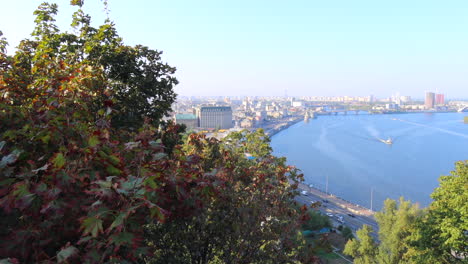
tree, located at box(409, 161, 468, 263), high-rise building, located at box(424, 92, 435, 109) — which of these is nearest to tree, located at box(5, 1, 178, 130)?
tree, located at box(409, 161, 468, 263)

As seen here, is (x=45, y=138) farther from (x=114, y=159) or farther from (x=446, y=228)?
(x=446, y=228)

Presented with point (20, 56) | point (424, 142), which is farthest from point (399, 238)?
point (424, 142)

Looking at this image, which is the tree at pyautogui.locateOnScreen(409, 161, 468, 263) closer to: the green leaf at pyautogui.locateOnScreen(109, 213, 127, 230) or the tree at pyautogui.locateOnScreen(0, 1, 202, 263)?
the tree at pyautogui.locateOnScreen(0, 1, 202, 263)

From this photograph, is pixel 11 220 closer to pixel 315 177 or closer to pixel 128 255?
pixel 128 255

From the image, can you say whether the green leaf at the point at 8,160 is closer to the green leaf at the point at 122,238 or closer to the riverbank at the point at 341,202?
the green leaf at the point at 122,238

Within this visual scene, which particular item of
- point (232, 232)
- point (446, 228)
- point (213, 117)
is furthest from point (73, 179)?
point (213, 117)

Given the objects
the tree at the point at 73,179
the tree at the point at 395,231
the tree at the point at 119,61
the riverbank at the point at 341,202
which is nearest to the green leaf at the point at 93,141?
the tree at the point at 73,179
